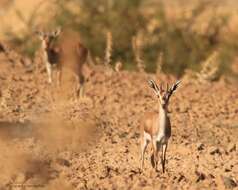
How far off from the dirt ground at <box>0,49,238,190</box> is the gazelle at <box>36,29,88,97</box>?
0.24 m

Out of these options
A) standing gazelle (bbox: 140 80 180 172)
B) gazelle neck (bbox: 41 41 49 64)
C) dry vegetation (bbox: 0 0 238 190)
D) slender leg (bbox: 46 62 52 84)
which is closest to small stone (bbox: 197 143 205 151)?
dry vegetation (bbox: 0 0 238 190)

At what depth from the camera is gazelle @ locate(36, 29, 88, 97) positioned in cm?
1473

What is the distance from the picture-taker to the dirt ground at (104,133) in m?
9.46

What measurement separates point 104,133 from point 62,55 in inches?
176

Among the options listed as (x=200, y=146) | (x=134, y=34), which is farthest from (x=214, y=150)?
(x=134, y=34)

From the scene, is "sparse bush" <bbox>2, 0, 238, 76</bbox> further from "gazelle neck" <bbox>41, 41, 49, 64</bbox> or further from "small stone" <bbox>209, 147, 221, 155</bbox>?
"small stone" <bbox>209, 147, 221, 155</bbox>

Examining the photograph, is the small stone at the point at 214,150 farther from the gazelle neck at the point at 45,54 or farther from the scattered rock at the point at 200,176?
the gazelle neck at the point at 45,54

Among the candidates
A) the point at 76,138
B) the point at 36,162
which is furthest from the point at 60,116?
the point at 36,162

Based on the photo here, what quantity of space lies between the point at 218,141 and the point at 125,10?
9692 mm

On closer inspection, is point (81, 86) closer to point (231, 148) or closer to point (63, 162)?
point (231, 148)

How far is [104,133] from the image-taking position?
1175 centimetres

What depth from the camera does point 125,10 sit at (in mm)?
21156

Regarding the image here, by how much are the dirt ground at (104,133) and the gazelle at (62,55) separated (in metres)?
0.24

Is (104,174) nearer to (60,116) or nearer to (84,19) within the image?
(60,116)
